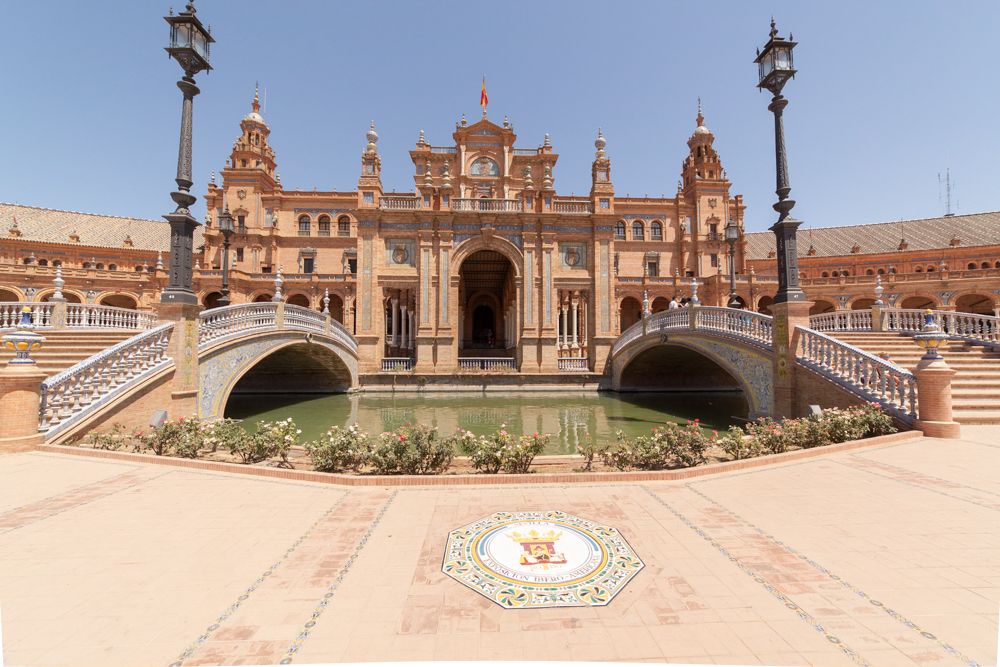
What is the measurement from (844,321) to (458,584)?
17525 mm

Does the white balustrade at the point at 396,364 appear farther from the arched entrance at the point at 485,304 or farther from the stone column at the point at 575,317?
the stone column at the point at 575,317

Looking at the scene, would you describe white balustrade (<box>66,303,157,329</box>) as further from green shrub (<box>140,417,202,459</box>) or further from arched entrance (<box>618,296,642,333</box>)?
arched entrance (<box>618,296,642,333</box>)

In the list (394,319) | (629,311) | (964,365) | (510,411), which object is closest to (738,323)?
(964,365)

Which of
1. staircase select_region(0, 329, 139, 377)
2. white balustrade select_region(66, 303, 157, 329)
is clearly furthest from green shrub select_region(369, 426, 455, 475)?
white balustrade select_region(66, 303, 157, 329)

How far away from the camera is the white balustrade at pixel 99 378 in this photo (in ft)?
24.0

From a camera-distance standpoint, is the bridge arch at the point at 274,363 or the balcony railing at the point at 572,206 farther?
the balcony railing at the point at 572,206

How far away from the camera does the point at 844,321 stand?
14.8m

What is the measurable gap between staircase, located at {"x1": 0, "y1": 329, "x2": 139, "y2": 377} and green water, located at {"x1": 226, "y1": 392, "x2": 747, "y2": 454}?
441cm

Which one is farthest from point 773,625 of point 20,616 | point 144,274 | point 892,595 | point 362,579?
point 144,274

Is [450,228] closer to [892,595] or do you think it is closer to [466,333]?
[466,333]

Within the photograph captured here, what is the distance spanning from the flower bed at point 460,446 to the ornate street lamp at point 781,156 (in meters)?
3.88

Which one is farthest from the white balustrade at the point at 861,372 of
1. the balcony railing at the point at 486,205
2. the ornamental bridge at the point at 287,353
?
Result: the balcony railing at the point at 486,205

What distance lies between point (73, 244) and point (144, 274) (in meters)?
10.1

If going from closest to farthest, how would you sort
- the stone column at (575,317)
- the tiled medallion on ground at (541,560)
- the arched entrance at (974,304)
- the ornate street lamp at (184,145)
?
the tiled medallion on ground at (541,560), the ornate street lamp at (184,145), the stone column at (575,317), the arched entrance at (974,304)
